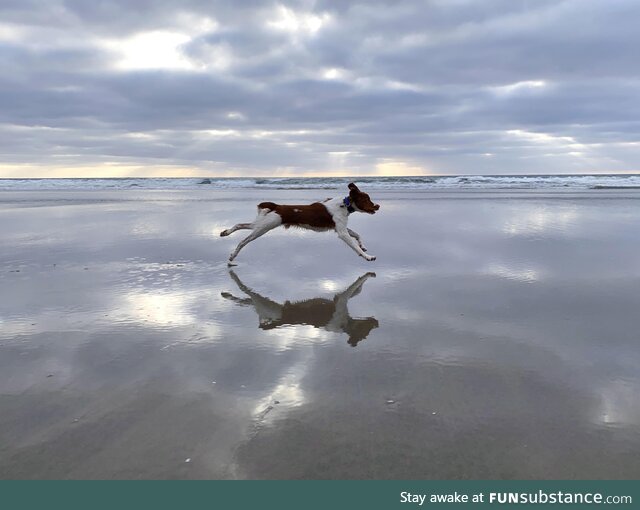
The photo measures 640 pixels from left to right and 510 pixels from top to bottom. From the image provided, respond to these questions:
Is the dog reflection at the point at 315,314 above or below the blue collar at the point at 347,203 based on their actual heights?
below

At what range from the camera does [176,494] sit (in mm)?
2148

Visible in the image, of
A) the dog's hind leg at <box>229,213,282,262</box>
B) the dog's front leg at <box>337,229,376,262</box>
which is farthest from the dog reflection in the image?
the dog's hind leg at <box>229,213,282,262</box>

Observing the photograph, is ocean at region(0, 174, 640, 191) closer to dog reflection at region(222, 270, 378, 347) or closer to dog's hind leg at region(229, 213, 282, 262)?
dog's hind leg at region(229, 213, 282, 262)

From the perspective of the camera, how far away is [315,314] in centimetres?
486

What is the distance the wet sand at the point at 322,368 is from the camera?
237cm

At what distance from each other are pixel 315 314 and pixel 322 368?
1.43 metres

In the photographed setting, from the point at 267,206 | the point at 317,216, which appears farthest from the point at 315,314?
the point at 267,206

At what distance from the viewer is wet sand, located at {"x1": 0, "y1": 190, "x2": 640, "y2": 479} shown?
7.77ft

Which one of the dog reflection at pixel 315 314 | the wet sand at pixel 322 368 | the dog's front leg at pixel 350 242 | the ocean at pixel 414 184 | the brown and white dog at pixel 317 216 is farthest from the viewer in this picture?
the ocean at pixel 414 184

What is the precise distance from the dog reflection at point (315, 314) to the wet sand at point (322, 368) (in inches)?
1.3

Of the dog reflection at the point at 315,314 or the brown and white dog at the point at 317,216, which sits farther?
the brown and white dog at the point at 317,216

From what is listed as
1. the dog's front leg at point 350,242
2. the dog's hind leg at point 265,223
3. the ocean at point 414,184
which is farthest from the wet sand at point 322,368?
the ocean at point 414,184

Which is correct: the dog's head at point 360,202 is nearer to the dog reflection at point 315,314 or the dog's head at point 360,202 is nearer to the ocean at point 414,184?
the dog reflection at point 315,314

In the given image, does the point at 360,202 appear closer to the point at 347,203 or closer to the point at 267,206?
the point at 347,203
